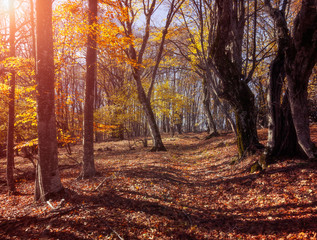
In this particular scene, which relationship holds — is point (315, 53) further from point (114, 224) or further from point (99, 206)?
point (99, 206)

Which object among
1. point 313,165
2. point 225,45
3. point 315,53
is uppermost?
point 225,45

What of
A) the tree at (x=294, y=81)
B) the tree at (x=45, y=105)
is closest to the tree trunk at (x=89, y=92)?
the tree at (x=45, y=105)

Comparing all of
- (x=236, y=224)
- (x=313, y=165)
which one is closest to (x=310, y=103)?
(x=313, y=165)

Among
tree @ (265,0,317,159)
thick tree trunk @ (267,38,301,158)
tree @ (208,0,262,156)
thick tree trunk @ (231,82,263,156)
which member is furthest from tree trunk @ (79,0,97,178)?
thick tree trunk @ (267,38,301,158)

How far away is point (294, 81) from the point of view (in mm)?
4805

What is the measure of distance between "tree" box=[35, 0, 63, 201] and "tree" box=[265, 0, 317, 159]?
669 centimetres

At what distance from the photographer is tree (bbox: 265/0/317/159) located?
4.41m

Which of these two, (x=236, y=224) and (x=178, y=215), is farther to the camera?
(x=178, y=215)

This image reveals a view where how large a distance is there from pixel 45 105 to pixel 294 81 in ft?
22.7

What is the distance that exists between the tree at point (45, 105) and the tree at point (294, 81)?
6.69 meters

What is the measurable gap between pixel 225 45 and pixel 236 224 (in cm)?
677

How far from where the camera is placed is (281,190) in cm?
440

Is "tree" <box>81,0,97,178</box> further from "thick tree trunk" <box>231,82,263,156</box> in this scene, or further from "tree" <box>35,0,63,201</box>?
"thick tree trunk" <box>231,82,263,156</box>

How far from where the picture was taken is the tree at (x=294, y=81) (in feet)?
14.5
